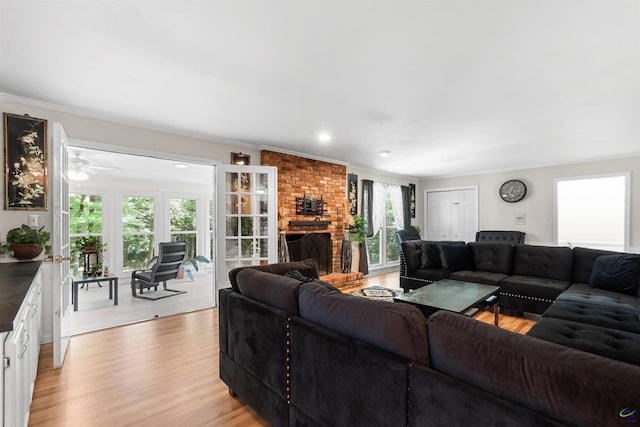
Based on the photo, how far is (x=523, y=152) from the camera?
196 inches

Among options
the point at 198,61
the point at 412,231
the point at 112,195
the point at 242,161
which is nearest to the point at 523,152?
the point at 412,231

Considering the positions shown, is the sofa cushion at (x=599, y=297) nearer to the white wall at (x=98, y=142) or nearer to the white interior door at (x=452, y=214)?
the white interior door at (x=452, y=214)

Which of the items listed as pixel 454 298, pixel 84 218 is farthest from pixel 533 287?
pixel 84 218

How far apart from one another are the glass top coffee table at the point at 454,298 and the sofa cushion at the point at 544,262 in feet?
3.38

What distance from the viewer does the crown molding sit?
9.13ft

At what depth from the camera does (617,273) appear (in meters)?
3.12

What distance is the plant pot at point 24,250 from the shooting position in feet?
8.64

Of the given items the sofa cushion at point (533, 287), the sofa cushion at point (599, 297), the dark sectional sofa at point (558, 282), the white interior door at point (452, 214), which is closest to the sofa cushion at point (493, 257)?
the dark sectional sofa at point (558, 282)

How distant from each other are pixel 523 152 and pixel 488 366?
5122mm

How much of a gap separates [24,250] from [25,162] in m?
0.82

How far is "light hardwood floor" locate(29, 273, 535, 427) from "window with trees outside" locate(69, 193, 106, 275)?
11.4ft

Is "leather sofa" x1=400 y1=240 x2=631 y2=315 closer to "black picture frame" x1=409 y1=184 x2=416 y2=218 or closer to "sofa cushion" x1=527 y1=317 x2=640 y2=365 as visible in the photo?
"sofa cushion" x1=527 y1=317 x2=640 y2=365

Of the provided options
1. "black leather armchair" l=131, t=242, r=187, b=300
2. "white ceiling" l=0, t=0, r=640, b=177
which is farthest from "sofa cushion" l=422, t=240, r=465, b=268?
"black leather armchair" l=131, t=242, r=187, b=300

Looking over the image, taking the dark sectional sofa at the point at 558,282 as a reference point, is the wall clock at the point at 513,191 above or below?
above
